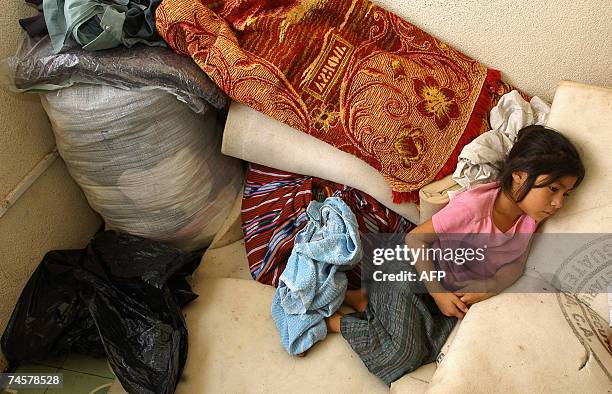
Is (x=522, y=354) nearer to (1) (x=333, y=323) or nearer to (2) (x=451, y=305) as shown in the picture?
(2) (x=451, y=305)

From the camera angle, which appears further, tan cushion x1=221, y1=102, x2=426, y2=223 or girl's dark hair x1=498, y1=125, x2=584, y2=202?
tan cushion x1=221, y1=102, x2=426, y2=223

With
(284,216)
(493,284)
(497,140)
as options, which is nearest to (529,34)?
(497,140)

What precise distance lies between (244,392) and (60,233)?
2.67ft

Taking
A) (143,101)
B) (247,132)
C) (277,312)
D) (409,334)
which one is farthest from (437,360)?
(143,101)

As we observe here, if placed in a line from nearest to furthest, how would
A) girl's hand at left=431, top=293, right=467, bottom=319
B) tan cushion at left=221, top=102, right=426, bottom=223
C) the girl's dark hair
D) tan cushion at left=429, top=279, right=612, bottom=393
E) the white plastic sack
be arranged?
tan cushion at left=429, top=279, right=612, bottom=393 → the girl's dark hair → girl's hand at left=431, top=293, right=467, bottom=319 → the white plastic sack → tan cushion at left=221, top=102, right=426, bottom=223

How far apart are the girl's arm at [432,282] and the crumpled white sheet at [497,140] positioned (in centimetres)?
13

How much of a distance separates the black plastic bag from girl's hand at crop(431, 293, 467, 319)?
662 millimetres

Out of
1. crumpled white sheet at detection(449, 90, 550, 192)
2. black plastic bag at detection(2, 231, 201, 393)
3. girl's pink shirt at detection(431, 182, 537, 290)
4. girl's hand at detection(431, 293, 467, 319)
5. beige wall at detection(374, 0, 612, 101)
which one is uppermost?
beige wall at detection(374, 0, 612, 101)

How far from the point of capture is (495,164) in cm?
133

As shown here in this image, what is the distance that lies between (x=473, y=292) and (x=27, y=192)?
1.26m

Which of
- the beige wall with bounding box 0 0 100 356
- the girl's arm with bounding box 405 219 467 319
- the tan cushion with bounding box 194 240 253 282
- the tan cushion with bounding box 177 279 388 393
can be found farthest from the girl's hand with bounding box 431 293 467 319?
the beige wall with bounding box 0 0 100 356

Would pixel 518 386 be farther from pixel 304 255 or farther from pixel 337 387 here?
pixel 304 255

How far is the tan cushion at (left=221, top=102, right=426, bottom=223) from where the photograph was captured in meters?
1.45

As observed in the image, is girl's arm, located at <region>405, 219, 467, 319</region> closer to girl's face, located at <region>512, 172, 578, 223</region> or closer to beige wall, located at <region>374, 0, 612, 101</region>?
girl's face, located at <region>512, 172, 578, 223</region>
